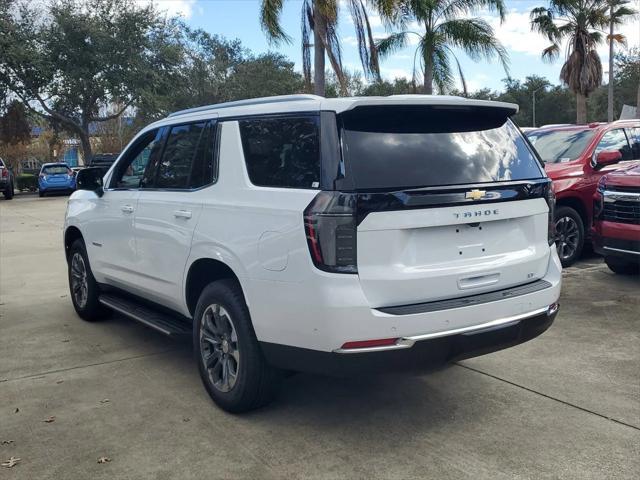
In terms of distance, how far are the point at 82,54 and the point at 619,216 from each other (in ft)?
103

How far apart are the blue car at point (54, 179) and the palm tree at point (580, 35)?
828 inches

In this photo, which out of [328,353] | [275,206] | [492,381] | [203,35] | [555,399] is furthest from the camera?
[203,35]

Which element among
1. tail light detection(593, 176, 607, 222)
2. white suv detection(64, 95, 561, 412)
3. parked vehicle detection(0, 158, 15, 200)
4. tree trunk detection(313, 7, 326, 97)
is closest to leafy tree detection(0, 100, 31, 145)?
parked vehicle detection(0, 158, 15, 200)

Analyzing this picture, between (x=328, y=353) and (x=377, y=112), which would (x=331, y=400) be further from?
(x=377, y=112)

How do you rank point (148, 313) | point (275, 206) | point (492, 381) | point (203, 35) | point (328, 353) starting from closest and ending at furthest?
1. point (328, 353)
2. point (275, 206)
3. point (492, 381)
4. point (148, 313)
5. point (203, 35)

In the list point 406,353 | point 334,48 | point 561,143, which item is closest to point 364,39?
point 334,48

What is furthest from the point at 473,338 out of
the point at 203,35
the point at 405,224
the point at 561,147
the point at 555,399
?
the point at 203,35

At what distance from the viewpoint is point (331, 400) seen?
426 cm

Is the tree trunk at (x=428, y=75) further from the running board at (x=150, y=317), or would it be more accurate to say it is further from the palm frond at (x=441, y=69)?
the running board at (x=150, y=317)

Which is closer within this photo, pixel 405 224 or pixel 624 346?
pixel 405 224

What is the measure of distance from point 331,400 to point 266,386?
0.58m

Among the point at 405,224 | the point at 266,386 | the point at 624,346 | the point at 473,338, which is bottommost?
the point at 624,346

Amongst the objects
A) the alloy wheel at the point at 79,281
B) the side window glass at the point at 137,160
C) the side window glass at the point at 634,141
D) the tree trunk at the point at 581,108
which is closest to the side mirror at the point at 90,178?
the side window glass at the point at 137,160

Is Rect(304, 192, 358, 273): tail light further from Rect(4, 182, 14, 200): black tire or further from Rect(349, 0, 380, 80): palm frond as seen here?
Rect(4, 182, 14, 200): black tire
